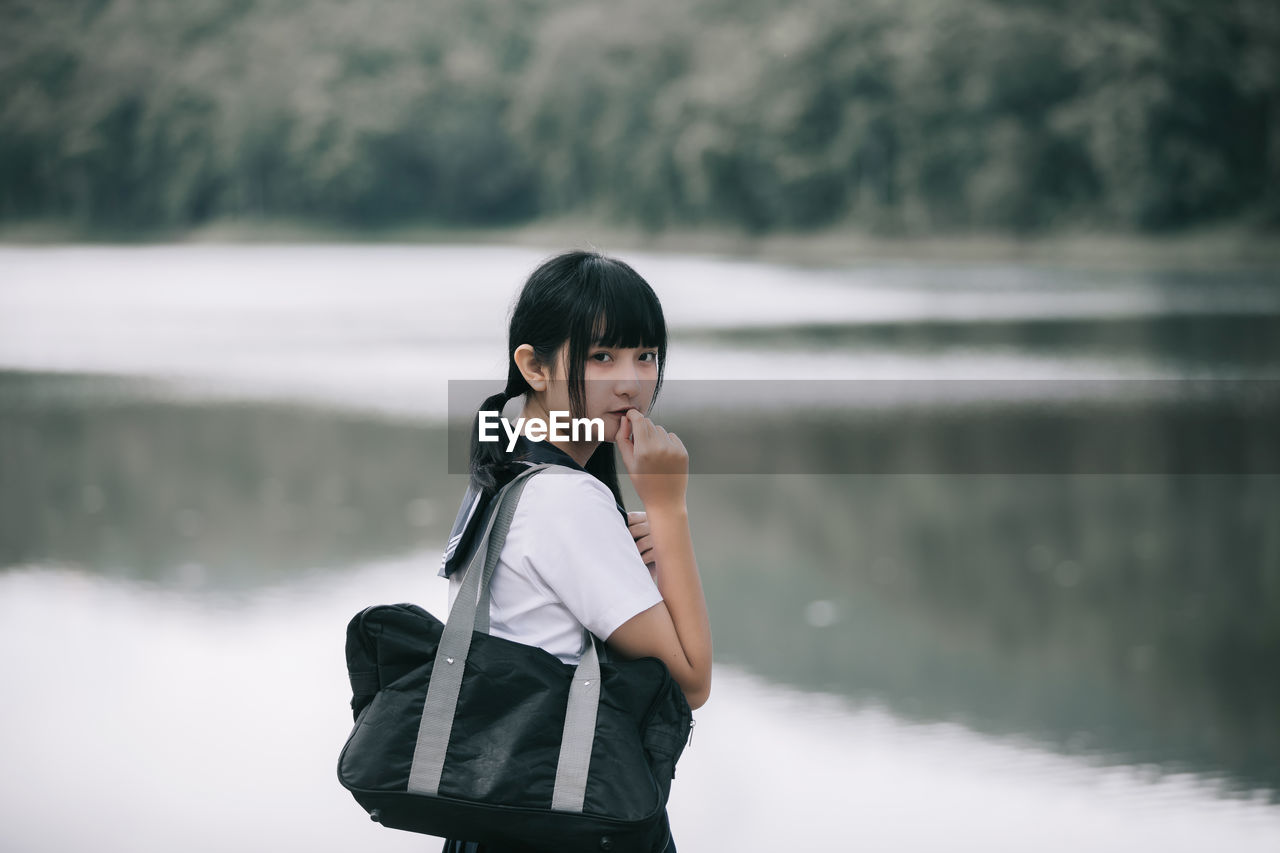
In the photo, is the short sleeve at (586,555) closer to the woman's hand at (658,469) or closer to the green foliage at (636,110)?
the woman's hand at (658,469)

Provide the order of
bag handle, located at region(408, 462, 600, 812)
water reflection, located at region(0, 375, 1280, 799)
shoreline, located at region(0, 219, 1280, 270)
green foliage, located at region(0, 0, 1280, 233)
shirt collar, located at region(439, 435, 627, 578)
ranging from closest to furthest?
bag handle, located at region(408, 462, 600, 812)
shirt collar, located at region(439, 435, 627, 578)
water reflection, located at region(0, 375, 1280, 799)
shoreline, located at region(0, 219, 1280, 270)
green foliage, located at region(0, 0, 1280, 233)

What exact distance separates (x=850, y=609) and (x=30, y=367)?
11114 mm

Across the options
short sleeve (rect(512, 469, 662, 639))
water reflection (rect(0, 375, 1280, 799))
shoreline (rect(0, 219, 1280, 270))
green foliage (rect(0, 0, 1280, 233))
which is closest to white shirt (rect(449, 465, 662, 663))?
short sleeve (rect(512, 469, 662, 639))

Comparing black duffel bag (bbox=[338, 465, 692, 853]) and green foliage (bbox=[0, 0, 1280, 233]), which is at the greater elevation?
green foliage (bbox=[0, 0, 1280, 233])

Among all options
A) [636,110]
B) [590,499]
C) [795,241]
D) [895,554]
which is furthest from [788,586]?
[636,110]

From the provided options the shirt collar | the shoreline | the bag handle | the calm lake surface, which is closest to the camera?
the bag handle

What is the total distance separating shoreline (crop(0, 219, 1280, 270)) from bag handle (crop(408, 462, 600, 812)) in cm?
2588

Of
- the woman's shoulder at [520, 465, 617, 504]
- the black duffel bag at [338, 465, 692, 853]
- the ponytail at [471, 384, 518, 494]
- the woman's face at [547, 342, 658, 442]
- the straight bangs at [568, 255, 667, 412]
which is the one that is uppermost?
the straight bangs at [568, 255, 667, 412]

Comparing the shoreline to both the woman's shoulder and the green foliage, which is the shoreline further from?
the woman's shoulder

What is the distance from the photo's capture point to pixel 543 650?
47.1 inches

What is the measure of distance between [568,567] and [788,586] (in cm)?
439

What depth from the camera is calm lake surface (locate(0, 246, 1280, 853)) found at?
3305 mm

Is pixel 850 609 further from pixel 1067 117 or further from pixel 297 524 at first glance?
pixel 1067 117

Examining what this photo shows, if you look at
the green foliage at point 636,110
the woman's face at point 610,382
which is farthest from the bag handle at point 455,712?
the green foliage at point 636,110
